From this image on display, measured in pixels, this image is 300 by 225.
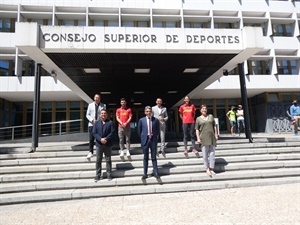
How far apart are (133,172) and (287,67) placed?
22480mm

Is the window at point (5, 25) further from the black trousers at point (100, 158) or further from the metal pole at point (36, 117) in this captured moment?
the black trousers at point (100, 158)

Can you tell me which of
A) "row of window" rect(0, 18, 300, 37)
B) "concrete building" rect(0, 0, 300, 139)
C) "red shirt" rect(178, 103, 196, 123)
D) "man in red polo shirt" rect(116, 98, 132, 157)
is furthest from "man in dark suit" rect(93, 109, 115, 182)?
"row of window" rect(0, 18, 300, 37)

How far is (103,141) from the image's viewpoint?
5578 mm

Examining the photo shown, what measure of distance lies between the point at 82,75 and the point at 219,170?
23.5 feet

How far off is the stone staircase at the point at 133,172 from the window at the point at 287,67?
691 inches

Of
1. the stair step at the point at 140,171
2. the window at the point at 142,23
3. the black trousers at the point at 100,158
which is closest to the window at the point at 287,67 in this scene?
the window at the point at 142,23

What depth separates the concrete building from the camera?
25.8 ft

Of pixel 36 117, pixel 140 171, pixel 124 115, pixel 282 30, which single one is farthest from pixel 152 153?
pixel 282 30

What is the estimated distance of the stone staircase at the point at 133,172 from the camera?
Result: 5250mm

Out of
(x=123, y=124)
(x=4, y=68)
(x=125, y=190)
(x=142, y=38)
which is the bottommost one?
(x=125, y=190)

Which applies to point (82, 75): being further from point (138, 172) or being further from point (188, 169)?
point (188, 169)

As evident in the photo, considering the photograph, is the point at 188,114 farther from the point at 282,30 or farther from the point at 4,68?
the point at 282,30

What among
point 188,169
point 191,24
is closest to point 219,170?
point 188,169

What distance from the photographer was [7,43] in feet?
59.6
